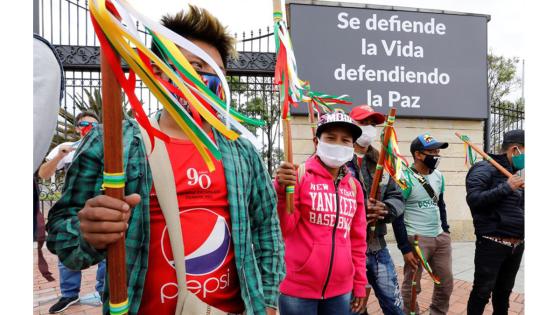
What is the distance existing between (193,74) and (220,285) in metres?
0.71

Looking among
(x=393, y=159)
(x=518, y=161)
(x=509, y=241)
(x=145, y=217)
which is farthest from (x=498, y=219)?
(x=145, y=217)

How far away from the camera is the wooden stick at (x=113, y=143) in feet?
2.77

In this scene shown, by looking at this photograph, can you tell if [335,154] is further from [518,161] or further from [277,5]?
[518,161]

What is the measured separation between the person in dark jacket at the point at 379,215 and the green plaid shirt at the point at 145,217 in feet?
4.36

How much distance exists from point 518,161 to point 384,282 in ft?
4.88

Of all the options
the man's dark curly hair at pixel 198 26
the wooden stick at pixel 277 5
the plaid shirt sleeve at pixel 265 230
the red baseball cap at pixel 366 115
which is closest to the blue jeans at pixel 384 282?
the red baseball cap at pixel 366 115

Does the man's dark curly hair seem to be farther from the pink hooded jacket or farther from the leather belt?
the leather belt

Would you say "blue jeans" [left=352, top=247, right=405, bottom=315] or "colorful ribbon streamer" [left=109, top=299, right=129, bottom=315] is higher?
"colorful ribbon streamer" [left=109, top=299, right=129, bottom=315]

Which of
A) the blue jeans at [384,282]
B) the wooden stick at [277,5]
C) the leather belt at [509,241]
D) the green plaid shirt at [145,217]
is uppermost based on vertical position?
the wooden stick at [277,5]

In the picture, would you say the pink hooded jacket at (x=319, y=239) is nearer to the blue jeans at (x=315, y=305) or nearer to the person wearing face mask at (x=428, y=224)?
the blue jeans at (x=315, y=305)

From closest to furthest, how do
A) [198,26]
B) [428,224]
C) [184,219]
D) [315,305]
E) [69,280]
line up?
[184,219] → [198,26] → [315,305] → [428,224] → [69,280]

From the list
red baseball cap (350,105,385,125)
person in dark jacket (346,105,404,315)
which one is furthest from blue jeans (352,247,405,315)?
red baseball cap (350,105,385,125)

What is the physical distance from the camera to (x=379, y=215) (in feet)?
8.96

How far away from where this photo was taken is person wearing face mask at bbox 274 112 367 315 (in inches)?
84.7
